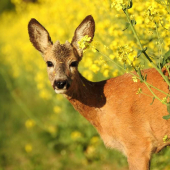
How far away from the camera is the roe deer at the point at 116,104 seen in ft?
14.0

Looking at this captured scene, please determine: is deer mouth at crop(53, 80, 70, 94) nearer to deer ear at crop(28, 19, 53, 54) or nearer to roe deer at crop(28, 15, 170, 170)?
roe deer at crop(28, 15, 170, 170)

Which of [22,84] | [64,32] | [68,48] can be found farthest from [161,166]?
[22,84]

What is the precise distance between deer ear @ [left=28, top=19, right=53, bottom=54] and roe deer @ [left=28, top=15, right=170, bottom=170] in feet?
0.05

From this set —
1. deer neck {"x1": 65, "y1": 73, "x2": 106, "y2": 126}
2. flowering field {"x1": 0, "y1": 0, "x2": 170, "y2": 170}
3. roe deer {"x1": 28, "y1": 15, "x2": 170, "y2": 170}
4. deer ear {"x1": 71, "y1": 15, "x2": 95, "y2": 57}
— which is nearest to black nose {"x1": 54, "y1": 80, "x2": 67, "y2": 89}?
roe deer {"x1": 28, "y1": 15, "x2": 170, "y2": 170}

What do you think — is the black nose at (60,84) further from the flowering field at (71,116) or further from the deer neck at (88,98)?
the flowering field at (71,116)

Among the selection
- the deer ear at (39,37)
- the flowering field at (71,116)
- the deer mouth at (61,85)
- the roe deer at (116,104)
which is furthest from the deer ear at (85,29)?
the deer mouth at (61,85)

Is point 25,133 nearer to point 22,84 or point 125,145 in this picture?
point 22,84

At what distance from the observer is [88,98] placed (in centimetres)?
475

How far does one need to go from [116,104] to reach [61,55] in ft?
3.11

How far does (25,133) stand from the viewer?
26.4 feet

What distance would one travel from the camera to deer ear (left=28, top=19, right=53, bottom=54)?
4.98 meters

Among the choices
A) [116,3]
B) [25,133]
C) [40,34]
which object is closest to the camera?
[116,3]

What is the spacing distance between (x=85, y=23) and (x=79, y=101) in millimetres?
1058

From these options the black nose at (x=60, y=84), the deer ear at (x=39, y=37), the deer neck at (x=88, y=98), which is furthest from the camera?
the deer ear at (x=39, y=37)
